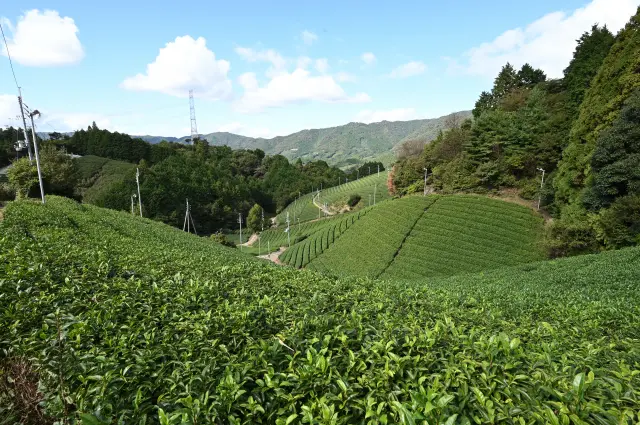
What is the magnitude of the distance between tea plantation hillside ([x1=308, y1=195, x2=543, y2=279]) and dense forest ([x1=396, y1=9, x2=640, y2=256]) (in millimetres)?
2269

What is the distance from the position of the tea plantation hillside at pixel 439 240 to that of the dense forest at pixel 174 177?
101 ft

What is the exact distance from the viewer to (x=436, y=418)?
180 centimetres

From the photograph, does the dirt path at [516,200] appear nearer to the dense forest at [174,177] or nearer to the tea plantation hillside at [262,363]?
the tea plantation hillside at [262,363]

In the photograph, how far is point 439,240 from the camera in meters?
27.5

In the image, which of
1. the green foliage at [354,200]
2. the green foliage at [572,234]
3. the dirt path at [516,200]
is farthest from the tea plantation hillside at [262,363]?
the green foliage at [354,200]

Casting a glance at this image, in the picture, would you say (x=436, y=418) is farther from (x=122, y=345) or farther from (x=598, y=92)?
(x=598, y=92)

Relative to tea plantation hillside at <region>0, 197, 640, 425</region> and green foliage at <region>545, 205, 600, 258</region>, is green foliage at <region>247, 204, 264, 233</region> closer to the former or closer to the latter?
green foliage at <region>545, 205, 600, 258</region>

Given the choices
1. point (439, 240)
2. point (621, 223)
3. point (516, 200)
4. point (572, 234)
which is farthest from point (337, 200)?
point (621, 223)

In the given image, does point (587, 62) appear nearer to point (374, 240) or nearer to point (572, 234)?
point (572, 234)

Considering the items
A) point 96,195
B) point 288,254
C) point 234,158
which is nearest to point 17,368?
point 288,254

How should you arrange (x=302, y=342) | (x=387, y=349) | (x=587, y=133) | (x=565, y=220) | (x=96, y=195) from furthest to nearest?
(x=96, y=195)
(x=587, y=133)
(x=565, y=220)
(x=302, y=342)
(x=387, y=349)

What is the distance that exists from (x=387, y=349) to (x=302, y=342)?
741mm

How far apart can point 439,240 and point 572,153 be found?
11515mm

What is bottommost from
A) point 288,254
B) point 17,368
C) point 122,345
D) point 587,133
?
point 288,254
